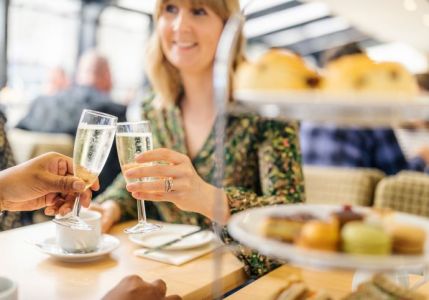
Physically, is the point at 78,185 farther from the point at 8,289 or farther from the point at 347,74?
the point at 347,74

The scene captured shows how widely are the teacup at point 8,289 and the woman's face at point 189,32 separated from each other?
881mm

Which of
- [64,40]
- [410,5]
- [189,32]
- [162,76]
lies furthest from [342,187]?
[64,40]

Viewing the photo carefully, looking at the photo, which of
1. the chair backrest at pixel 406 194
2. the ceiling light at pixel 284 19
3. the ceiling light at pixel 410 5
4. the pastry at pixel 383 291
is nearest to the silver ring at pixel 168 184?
the pastry at pixel 383 291

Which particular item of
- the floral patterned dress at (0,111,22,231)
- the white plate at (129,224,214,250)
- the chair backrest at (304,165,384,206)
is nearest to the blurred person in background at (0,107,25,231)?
the floral patterned dress at (0,111,22,231)

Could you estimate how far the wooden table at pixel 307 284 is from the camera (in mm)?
959

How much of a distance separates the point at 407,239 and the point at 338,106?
0.21 m

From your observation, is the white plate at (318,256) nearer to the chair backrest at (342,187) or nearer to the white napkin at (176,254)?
the white napkin at (176,254)

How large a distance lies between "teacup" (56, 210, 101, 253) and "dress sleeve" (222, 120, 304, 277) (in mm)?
320

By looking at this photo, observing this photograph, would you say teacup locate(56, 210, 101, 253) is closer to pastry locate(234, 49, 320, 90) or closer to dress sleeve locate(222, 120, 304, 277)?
dress sleeve locate(222, 120, 304, 277)

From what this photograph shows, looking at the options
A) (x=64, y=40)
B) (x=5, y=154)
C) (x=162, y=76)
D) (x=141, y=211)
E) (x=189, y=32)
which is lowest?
(x=141, y=211)

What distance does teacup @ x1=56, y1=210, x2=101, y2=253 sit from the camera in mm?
1216

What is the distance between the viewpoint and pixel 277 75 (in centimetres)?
71

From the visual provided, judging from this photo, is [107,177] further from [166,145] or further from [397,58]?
[397,58]

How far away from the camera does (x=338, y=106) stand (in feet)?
2.10
